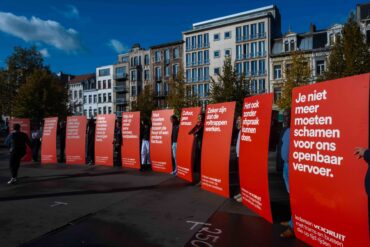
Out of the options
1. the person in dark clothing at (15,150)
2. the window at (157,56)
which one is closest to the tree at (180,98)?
the window at (157,56)

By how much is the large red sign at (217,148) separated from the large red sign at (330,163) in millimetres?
2527

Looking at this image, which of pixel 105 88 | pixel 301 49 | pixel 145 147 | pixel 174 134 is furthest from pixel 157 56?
pixel 174 134

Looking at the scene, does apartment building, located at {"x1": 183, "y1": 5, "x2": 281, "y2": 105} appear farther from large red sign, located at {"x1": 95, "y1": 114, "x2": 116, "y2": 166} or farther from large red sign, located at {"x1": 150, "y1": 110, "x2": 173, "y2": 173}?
large red sign, located at {"x1": 150, "y1": 110, "x2": 173, "y2": 173}

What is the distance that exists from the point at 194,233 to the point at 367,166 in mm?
2554

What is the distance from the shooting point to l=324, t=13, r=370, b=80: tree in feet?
73.4

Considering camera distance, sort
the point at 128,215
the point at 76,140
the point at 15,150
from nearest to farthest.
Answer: the point at 128,215
the point at 15,150
the point at 76,140

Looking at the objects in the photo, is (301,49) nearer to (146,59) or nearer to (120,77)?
(146,59)

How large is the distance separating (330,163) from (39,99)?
1478 inches

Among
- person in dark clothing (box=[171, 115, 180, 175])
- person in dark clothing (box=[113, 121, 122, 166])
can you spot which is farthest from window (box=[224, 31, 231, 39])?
person in dark clothing (box=[171, 115, 180, 175])

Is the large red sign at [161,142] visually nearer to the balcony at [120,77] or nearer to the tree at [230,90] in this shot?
the tree at [230,90]

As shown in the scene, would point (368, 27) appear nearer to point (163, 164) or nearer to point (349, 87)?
point (163, 164)

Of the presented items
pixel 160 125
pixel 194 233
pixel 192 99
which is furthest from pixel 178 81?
pixel 194 233

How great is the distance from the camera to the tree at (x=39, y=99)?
36.4m

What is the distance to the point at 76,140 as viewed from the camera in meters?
13.6
